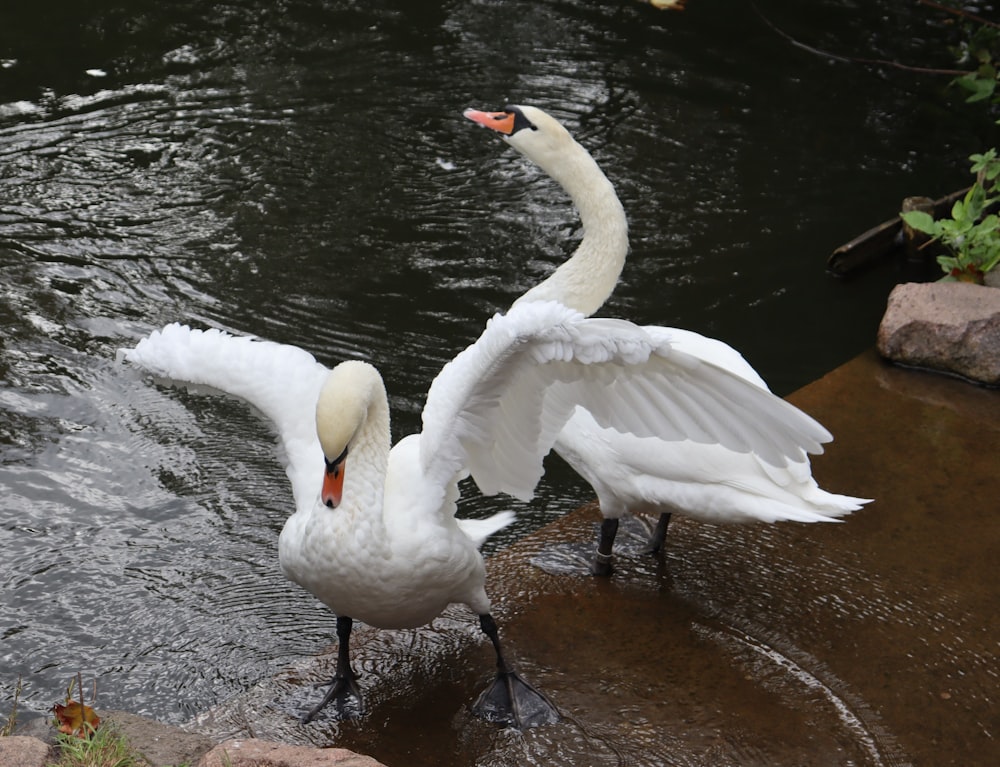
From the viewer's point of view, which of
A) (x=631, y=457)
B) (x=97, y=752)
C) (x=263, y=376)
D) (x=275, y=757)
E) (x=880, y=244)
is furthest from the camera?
(x=880, y=244)

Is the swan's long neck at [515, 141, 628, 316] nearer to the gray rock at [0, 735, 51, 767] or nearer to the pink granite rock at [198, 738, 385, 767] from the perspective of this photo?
the pink granite rock at [198, 738, 385, 767]

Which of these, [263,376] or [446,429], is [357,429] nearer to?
[446,429]

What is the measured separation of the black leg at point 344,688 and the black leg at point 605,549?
3.46ft

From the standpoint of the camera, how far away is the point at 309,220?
710cm

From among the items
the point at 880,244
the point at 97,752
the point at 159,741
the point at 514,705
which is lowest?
the point at 880,244

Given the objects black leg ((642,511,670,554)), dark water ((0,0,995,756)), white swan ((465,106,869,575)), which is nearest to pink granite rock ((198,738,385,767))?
dark water ((0,0,995,756))

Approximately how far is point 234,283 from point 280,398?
282 cm

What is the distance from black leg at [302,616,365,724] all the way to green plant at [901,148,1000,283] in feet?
12.6

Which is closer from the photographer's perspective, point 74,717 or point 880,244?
point 74,717

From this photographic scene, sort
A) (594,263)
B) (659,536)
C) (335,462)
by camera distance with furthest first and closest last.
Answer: (594,263) → (659,536) → (335,462)

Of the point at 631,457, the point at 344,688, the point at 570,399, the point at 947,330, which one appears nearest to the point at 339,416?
the point at 570,399

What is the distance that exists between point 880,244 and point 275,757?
208 inches

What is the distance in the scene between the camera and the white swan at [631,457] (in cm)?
394

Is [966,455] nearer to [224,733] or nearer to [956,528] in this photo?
[956,528]
